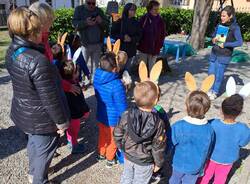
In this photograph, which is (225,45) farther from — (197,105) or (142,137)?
(142,137)

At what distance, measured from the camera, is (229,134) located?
2846 millimetres

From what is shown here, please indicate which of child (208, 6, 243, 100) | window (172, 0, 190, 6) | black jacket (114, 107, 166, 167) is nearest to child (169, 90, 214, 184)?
black jacket (114, 107, 166, 167)

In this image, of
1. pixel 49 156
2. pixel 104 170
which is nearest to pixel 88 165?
pixel 104 170

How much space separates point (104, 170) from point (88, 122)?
116 centimetres

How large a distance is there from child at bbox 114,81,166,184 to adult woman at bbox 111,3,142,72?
333cm

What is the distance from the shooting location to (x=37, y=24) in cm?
239

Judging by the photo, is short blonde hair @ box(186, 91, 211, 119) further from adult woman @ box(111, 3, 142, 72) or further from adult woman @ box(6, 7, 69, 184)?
adult woman @ box(111, 3, 142, 72)

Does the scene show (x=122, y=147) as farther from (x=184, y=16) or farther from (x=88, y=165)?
(x=184, y=16)

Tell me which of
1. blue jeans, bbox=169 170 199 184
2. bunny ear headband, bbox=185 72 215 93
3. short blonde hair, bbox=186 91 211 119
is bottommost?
blue jeans, bbox=169 170 199 184

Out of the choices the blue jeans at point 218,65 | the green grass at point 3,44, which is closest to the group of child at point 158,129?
the blue jeans at point 218,65

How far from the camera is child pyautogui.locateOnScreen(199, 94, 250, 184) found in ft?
9.20

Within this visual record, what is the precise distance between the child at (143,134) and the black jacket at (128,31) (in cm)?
334

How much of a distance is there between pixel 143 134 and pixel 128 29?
3572 millimetres

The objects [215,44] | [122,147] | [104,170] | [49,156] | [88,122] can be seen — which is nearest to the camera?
[122,147]
